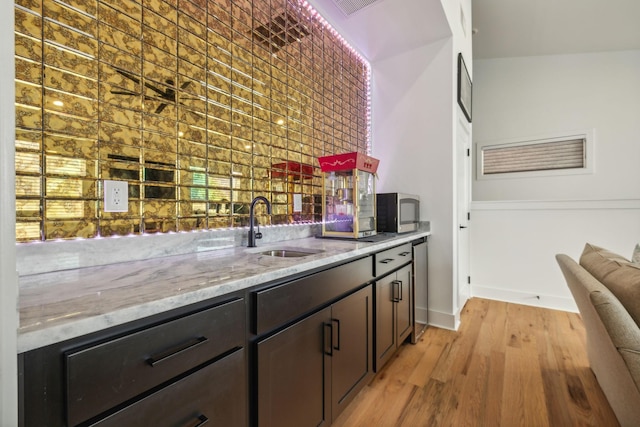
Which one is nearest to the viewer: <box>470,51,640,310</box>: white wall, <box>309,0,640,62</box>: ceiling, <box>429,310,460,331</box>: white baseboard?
<box>309,0,640,62</box>: ceiling

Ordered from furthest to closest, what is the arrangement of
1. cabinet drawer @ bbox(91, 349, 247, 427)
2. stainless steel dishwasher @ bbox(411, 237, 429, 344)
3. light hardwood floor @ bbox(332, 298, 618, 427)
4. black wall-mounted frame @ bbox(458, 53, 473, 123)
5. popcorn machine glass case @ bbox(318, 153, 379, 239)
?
1. black wall-mounted frame @ bbox(458, 53, 473, 123)
2. stainless steel dishwasher @ bbox(411, 237, 429, 344)
3. popcorn machine glass case @ bbox(318, 153, 379, 239)
4. light hardwood floor @ bbox(332, 298, 618, 427)
5. cabinet drawer @ bbox(91, 349, 247, 427)

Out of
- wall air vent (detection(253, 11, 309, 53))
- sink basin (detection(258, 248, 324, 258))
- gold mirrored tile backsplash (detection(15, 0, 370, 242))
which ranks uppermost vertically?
wall air vent (detection(253, 11, 309, 53))

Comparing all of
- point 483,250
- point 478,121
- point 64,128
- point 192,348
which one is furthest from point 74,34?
point 478,121

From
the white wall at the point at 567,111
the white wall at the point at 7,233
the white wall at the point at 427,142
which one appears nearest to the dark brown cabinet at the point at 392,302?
the white wall at the point at 427,142

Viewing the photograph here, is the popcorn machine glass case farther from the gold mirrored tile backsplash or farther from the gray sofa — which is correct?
the gray sofa

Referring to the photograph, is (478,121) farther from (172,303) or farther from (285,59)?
(172,303)

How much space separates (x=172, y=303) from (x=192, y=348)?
0.14 meters

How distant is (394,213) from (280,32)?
155 cm

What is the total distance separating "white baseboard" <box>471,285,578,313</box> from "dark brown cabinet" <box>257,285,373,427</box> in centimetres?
253

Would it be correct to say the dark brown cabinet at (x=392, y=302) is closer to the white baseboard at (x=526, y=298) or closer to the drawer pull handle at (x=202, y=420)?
the drawer pull handle at (x=202, y=420)

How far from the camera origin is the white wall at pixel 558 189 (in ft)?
10.00

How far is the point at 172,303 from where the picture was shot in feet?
2.29

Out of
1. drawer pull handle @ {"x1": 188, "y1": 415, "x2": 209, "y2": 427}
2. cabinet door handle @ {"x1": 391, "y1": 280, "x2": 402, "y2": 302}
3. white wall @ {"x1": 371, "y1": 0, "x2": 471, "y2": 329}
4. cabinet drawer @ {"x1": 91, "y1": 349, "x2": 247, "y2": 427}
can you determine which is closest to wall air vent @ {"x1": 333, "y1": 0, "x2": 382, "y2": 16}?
white wall @ {"x1": 371, "y1": 0, "x2": 471, "y2": 329}

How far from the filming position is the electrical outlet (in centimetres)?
113
